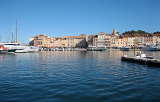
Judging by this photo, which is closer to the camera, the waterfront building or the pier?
the pier

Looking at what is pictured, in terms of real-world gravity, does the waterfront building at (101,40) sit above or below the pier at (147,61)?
above

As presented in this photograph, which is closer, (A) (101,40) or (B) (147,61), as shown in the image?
(B) (147,61)

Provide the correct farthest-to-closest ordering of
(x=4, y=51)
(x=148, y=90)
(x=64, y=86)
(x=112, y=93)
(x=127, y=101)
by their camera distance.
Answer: (x=4, y=51), (x=64, y=86), (x=148, y=90), (x=112, y=93), (x=127, y=101)

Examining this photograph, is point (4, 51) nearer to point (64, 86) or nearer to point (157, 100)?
point (64, 86)

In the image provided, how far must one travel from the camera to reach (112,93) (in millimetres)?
15352

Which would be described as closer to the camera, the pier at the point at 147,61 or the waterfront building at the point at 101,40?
the pier at the point at 147,61

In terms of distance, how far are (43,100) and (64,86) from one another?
4462 mm

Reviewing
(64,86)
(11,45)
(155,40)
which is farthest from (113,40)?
(64,86)

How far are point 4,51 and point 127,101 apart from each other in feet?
333

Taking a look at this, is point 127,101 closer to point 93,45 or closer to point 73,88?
point 73,88

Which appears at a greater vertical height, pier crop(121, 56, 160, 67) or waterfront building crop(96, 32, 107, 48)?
waterfront building crop(96, 32, 107, 48)

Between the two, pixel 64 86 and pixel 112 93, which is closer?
pixel 112 93

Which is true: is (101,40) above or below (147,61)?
above

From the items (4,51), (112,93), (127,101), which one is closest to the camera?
(127,101)
